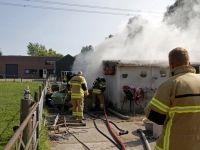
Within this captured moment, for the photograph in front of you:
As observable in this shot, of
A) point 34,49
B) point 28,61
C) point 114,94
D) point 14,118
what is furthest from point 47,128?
point 34,49

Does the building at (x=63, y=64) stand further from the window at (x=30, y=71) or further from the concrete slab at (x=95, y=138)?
the concrete slab at (x=95, y=138)

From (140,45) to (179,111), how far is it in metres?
15.6

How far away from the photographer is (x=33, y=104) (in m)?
4.36

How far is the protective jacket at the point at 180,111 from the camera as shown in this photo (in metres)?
2.42

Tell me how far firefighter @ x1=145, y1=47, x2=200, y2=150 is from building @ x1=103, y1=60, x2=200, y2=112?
788 cm

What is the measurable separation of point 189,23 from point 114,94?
15.5 m

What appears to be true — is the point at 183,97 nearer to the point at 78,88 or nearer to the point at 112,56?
the point at 78,88

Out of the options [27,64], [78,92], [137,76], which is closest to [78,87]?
[78,92]

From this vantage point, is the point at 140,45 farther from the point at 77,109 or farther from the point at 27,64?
the point at 27,64

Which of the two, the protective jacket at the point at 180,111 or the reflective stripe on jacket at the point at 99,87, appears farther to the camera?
the reflective stripe on jacket at the point at 99,87

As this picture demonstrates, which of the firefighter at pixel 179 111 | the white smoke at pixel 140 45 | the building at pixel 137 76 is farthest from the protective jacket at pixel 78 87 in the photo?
the firefighter at pixel 179 111

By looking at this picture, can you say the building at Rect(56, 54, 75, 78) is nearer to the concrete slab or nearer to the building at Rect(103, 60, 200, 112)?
the building at Rect(103, 60, 200, 112)

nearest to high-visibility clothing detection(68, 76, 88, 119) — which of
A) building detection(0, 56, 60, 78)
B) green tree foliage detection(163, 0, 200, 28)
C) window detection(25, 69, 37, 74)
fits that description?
green tree foliage detection(163, 0, 200, 28)

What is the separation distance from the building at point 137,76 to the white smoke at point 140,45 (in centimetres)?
283
